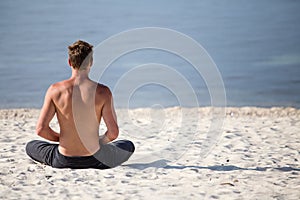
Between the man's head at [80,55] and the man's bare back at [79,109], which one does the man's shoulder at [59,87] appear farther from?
the man's head at [80,55]

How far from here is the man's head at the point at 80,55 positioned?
4.30 m

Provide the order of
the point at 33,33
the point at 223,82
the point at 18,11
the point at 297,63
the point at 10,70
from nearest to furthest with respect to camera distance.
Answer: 1. the point at 223,82
2. the point at 10,70
3. the point at 297,63
4. the point at 33,33
5. the point at 18,11

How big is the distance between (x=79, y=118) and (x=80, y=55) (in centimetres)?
49

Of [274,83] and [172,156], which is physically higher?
[274,83]

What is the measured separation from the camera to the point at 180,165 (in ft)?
16.1

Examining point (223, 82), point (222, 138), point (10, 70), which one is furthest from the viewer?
point (10, 70)

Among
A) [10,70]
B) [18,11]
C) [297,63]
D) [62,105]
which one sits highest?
→ [18,11]

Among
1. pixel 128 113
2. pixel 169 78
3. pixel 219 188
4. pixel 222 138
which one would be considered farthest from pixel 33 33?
pixel 219 188

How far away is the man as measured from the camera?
437cm

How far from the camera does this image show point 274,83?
1086 centimetres

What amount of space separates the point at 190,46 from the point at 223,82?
12.6ft

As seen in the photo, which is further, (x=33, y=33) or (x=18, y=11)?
(x=18, y=11)

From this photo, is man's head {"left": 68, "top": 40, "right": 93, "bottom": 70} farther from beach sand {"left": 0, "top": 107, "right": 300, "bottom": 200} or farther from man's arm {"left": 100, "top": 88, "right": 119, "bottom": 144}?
beach sand {"left": 0, "top": 107, "right": 300, "bottom": 200}

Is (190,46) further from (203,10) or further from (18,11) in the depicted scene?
(18,11)
